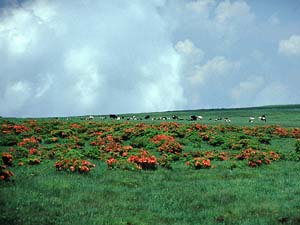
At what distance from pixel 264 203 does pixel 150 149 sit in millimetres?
A: 16288

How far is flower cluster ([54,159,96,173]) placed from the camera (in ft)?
70.7

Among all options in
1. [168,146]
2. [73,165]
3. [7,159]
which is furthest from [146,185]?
[168,146]

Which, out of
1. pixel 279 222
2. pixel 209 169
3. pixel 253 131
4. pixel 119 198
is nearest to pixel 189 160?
pixel 209 169

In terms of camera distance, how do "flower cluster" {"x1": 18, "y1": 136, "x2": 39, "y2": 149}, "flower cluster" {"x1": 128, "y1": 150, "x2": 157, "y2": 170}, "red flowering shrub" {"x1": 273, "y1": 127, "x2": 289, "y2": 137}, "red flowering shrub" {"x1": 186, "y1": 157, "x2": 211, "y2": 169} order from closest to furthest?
"flower cluster" {"x1": 128, "y1": 150, "x2": 157, "y2": 170}, "red flowering shrub" {"x1": 186, "y1": 157, "x2": 211, "y2": 169}, "flower cluster" {"x1": 18, "y1": 136, "x2": 39, "y2": 149}, "red flowering shrub" {"x1": 273, "y1": 127, "x2": 289, "y2": 137}

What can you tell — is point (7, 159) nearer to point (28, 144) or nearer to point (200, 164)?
point (28, 144)

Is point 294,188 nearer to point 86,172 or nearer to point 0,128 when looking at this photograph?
point 86,172

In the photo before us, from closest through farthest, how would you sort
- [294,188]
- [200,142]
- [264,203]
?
[264,203] < [294,188] < [200,142]

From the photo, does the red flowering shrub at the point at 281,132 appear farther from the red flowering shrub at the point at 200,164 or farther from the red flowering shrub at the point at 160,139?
the red flowering shrub at the point at 200,164

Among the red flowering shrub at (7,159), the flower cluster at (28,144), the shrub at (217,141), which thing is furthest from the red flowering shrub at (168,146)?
the red flowering shrub at (7,159)

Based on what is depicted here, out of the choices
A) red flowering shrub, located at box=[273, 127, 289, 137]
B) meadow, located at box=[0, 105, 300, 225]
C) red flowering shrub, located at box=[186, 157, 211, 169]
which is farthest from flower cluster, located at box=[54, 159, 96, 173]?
red flowering shrub, located at box=[273, 127, 289, 137]

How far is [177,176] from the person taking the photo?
2194cm

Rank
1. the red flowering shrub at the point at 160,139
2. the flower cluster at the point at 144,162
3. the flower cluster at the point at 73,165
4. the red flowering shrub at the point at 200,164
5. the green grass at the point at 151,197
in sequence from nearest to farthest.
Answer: the green grass at the point at 151,197, the flower cluster at the point at 73,165, the flower cluster at the point at 144,162, the red flowering shrub at the point at 200,164, the red flowering shrub at the point at 160,139

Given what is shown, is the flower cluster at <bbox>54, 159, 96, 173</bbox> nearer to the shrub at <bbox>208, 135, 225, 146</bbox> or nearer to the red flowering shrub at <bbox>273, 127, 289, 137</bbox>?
the shrub at <bbox>208, 135, 225, 146</bbox>

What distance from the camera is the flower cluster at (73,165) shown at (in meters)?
21.6
